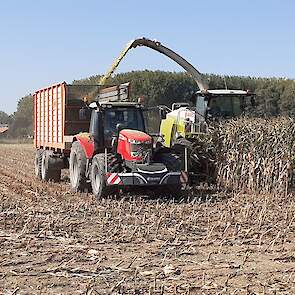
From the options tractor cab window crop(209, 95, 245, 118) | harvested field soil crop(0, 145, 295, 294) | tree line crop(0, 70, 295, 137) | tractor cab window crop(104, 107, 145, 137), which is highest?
tree line crop(0, 70, 295, 137)

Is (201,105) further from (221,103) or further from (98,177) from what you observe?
(98,177)

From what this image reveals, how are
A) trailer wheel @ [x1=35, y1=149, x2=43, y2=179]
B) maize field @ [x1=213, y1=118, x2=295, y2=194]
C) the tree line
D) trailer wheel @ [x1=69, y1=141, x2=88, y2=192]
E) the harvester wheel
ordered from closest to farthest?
1. maize field @ [x1=213, y1=118, x2=295, y2=194]
2. trailer wheel @ [x1=69, y1=141, x2=88, y2=192]
3. the harvester wheel
4. trailer wheel @ [x1=35, y1=149, x2=43, y2=179]
5. the tree line

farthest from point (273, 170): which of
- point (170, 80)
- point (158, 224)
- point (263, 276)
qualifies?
point (170, 80)

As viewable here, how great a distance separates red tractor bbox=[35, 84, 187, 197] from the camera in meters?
11.5

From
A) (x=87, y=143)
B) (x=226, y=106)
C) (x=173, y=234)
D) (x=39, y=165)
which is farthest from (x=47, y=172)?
(x=173, y=234)

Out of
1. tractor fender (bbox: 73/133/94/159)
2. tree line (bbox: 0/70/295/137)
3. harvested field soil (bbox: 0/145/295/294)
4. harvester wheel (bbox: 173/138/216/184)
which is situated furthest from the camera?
tree line (bbox: 0/70/295/137)

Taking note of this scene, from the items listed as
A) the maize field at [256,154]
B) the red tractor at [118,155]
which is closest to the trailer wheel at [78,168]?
the red tractor at [118,155]

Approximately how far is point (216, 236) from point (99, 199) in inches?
158

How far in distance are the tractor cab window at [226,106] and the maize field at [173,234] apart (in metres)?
1.11

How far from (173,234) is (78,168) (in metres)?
5.11

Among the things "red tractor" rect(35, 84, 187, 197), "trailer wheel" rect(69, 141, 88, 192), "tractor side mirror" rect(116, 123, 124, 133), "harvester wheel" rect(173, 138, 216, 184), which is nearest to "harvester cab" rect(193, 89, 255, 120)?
"harvester wheel" rect(173, 138, 216, 184)

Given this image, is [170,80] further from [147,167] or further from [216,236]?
[216,236]

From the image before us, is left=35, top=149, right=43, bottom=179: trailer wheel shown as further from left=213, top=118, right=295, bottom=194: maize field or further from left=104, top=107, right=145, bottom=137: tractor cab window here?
left=213, top=118, right=295, bottom=194: maize field

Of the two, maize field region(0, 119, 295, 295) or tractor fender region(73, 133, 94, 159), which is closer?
maize field region(0, 119, 295, 295)
